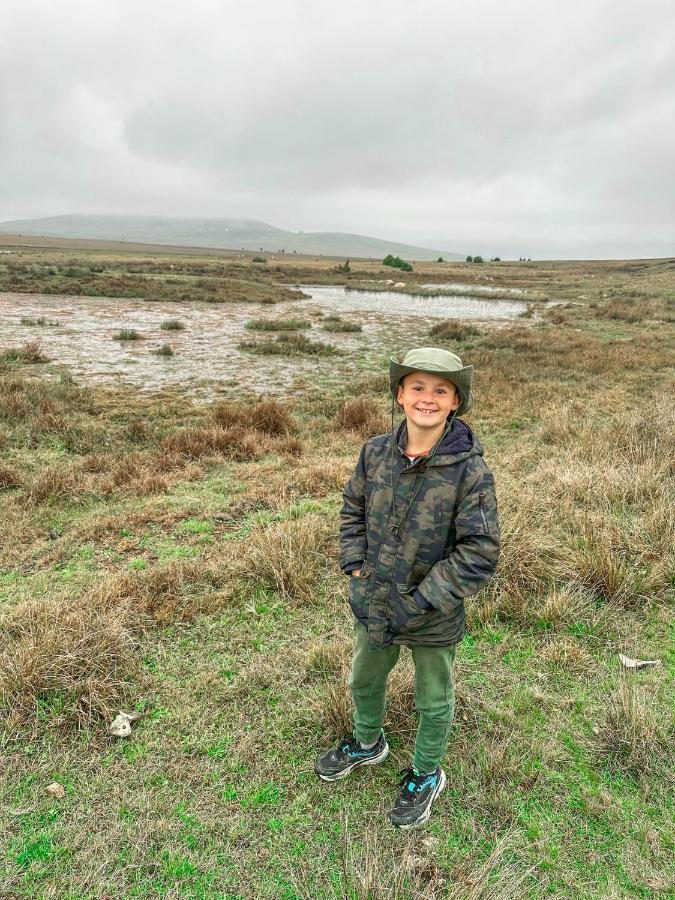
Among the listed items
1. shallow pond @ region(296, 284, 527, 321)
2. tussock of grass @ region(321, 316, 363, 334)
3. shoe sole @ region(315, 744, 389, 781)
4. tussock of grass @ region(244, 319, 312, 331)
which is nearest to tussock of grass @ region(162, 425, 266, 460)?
shoe sole @ region(315, 744, 389, 781)

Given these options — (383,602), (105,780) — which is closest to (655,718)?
(383,602)

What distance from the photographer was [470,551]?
75.7 inches

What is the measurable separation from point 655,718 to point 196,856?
2497 mm

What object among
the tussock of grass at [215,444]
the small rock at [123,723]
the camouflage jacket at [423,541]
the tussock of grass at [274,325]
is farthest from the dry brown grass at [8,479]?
the tussock of grass at [274,325]

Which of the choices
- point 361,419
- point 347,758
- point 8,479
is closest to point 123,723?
point 347,758

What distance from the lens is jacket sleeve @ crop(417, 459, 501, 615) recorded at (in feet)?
6.29

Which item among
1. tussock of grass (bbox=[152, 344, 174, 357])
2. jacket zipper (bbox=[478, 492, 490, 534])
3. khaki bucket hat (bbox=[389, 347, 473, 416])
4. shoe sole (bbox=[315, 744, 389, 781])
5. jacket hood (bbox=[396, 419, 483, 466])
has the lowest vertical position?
shoe sole (bbox=[315, 744, 389, 781])

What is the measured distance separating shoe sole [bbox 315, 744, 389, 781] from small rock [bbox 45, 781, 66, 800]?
1275 millimetres

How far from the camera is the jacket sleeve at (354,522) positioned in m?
2.19

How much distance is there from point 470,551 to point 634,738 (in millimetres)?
1622

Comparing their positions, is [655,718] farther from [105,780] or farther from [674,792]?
[105,780]

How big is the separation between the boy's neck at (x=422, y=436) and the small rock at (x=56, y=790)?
7.95ft

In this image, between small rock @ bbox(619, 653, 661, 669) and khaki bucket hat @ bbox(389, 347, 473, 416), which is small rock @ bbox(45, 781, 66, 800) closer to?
khaki bucket hat @ bbox(389, 347, 473, 416)

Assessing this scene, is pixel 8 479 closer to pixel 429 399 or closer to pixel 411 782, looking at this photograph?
pixel 411 782
